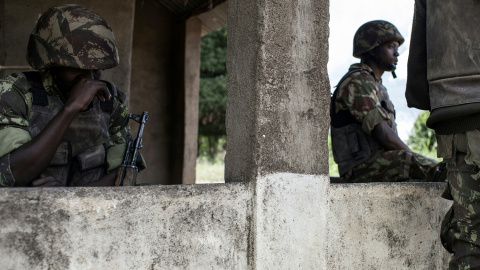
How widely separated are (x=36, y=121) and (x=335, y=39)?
59.1 feet

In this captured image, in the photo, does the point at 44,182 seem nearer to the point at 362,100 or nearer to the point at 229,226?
the point at 229,226

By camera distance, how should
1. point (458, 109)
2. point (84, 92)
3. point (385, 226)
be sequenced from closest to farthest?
point (458, 109) → point (84, 92) → point (385, 226)

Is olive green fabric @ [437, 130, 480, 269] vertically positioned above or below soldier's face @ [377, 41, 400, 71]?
below

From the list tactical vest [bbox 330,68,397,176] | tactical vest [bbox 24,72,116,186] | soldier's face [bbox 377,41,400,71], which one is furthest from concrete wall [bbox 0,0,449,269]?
soldier's face [bbox 377,41,400,71]

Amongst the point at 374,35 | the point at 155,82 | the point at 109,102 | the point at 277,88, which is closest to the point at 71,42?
the point at 109,102

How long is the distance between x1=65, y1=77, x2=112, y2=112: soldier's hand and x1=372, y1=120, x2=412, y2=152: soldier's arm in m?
1.91

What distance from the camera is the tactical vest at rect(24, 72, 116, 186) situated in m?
2.57

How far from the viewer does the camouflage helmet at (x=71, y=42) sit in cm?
255

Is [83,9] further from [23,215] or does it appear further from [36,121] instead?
[23,215]

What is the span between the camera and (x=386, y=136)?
145 inches

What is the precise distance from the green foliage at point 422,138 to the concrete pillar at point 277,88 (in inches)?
431

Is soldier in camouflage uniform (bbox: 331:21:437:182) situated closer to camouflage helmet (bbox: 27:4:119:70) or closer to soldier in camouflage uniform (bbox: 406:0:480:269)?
soldier in camouflage uniform (bbox: 406:0:480:269)

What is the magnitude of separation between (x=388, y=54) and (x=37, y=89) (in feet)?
8.62

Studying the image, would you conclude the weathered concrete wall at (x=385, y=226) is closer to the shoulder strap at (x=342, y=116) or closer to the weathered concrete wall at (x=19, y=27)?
the shoulder strap at (x=342, y=116)
